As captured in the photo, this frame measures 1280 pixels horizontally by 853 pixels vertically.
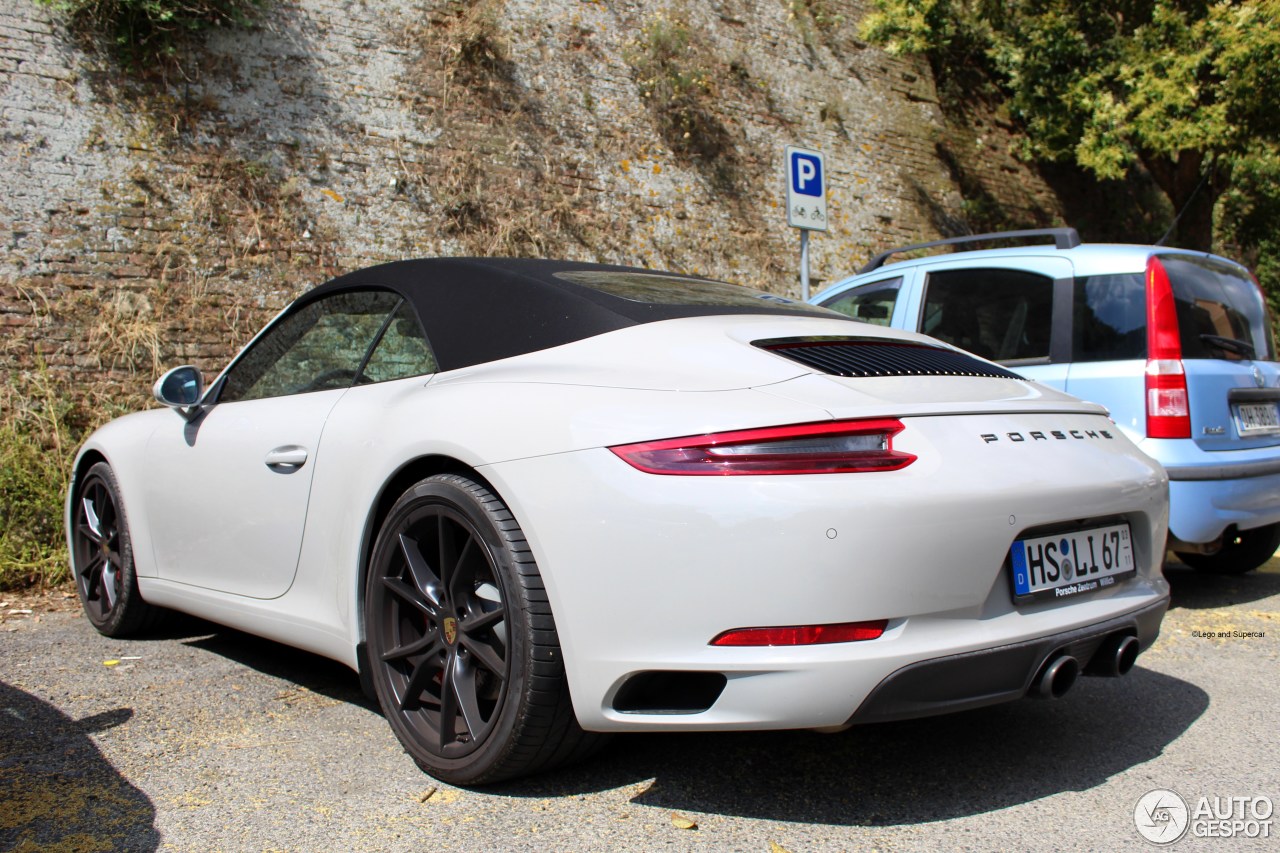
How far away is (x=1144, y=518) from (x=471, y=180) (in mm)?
6680

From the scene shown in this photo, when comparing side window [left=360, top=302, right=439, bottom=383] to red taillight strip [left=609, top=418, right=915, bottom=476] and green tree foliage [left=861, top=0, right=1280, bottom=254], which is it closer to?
red taillight strip [left=609, top=418, right=915, bottom=476]

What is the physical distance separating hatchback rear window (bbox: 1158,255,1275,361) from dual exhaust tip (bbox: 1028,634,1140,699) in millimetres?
2398

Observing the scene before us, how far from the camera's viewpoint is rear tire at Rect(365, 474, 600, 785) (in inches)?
92.9

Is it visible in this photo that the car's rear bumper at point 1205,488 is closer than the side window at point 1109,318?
Yes

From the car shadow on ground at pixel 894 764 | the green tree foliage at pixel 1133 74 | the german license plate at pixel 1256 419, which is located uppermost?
the green tree foliage at pixel 1133 74

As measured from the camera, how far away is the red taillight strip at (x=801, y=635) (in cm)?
214

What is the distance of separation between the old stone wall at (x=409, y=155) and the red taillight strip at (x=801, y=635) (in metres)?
5.63

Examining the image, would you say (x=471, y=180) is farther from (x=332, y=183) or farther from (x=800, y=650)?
(x=800, y=650)

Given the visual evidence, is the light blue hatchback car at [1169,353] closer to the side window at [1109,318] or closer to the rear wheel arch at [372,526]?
the side window at [1109,318]

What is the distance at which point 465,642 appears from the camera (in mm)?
2545

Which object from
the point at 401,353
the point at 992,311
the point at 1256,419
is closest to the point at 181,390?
the point at 401,353

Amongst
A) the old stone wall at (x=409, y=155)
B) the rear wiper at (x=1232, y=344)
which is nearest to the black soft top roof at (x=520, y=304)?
the rear wiper at (x=1232, y=344)

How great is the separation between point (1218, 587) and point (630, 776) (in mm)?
3790

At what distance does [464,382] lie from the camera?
107 inches
